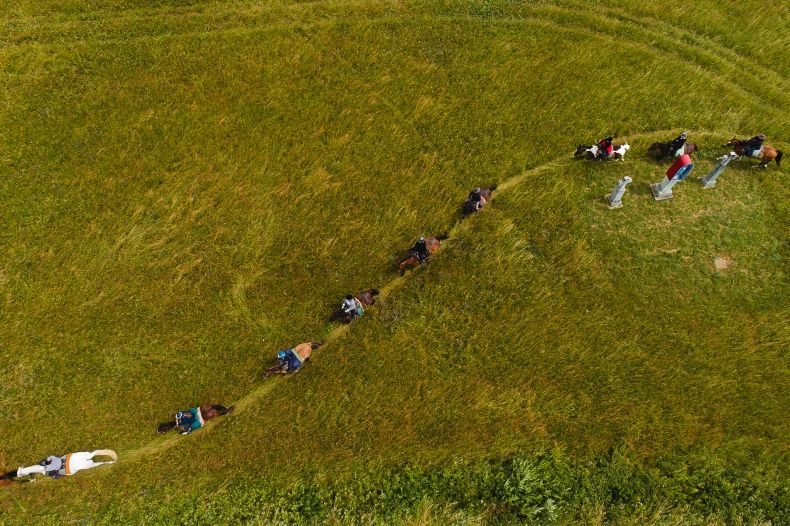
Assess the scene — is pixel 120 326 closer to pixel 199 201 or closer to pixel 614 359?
pixel 199 201

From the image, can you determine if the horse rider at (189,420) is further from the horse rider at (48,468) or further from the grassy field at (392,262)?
the horse rider at (48,468)

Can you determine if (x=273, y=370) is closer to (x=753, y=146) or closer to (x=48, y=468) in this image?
(x=48, y=468)

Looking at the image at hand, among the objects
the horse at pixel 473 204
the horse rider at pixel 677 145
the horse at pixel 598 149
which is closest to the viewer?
the horse at pixel 473 204

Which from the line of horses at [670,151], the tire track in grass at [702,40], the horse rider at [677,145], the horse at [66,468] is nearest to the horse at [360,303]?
the horse at [66,468]

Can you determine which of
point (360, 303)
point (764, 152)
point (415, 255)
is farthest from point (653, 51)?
point (360, 303)

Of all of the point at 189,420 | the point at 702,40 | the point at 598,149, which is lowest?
the point at 189,420

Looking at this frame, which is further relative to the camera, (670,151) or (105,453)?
(670,151)
